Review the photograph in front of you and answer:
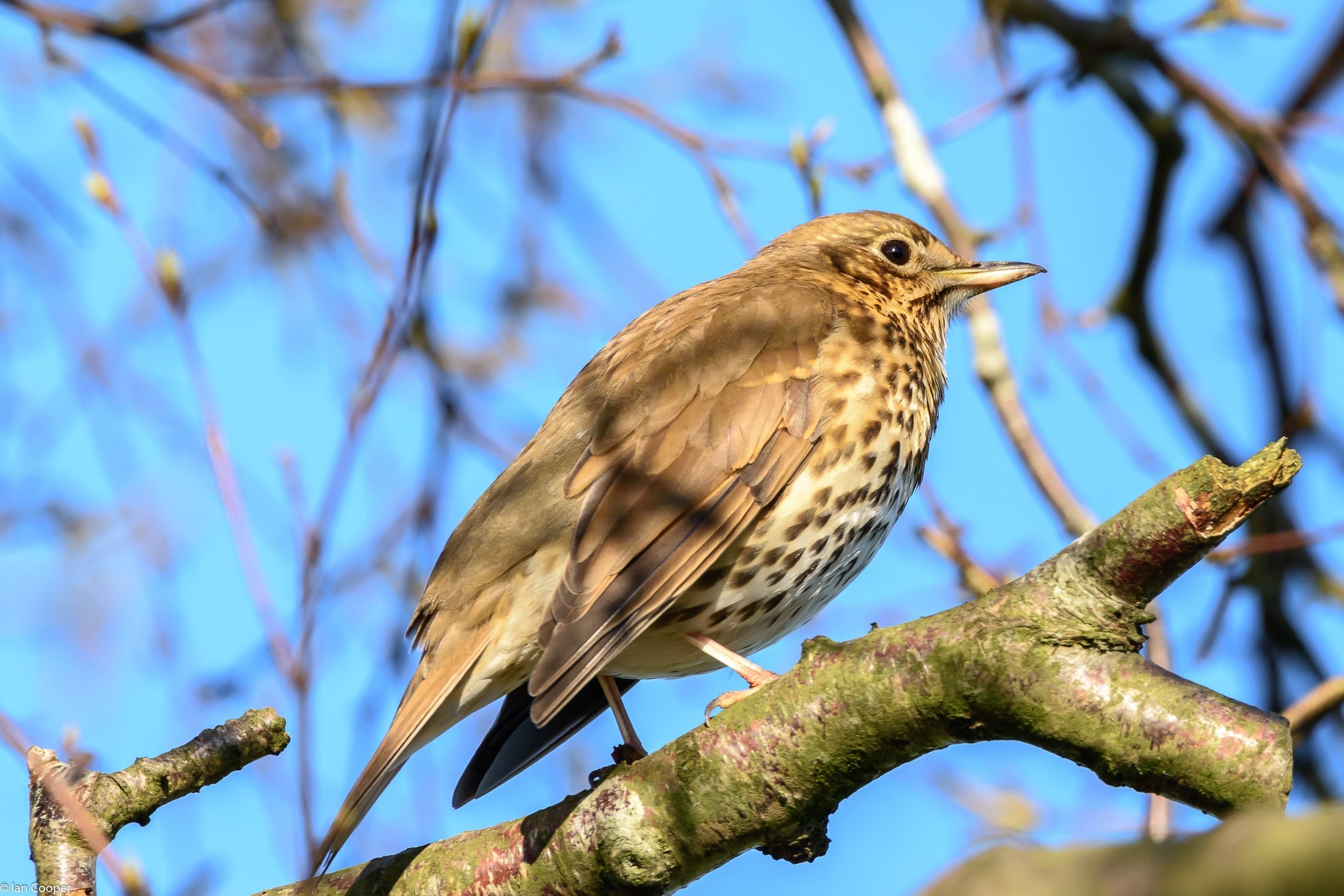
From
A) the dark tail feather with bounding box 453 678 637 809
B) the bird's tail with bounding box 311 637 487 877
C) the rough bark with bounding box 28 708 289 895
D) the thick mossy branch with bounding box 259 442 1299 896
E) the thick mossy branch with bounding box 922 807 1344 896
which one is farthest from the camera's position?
the dark tail feather with bounding box 453 678 637 809

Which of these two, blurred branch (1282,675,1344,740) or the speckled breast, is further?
blurred branch (1282,675,1344,740)

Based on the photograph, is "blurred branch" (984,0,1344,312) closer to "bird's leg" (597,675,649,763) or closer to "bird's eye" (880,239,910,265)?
"bird's eye" (880,239,910,265)

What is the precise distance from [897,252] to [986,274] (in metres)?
0.35

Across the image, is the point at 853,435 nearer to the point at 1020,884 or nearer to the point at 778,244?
the point at 778,244

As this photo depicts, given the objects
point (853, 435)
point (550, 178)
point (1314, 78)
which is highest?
point (550, 178)

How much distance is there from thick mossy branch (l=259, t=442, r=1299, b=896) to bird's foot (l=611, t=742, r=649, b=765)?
854 millimetres

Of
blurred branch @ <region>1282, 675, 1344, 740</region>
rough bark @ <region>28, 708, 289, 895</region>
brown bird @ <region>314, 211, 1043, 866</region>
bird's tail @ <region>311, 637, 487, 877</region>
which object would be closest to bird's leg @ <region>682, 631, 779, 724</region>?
brown bird @ <region>314, 211, 1043, 866</region>

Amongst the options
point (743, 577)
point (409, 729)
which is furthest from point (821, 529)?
point (409, 729)

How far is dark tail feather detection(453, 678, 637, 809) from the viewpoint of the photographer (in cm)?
404

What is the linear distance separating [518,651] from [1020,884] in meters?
2.59

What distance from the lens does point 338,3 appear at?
301 inches

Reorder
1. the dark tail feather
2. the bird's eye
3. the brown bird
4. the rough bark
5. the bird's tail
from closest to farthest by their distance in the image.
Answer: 1. the rough bark
2. the bird's tail
3. the brown bird
4. the dark tail feather
5. the bird's eye

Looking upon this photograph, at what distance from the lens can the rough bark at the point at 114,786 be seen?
2.97 meters

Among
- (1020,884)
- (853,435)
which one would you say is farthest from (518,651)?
(1020,884)
